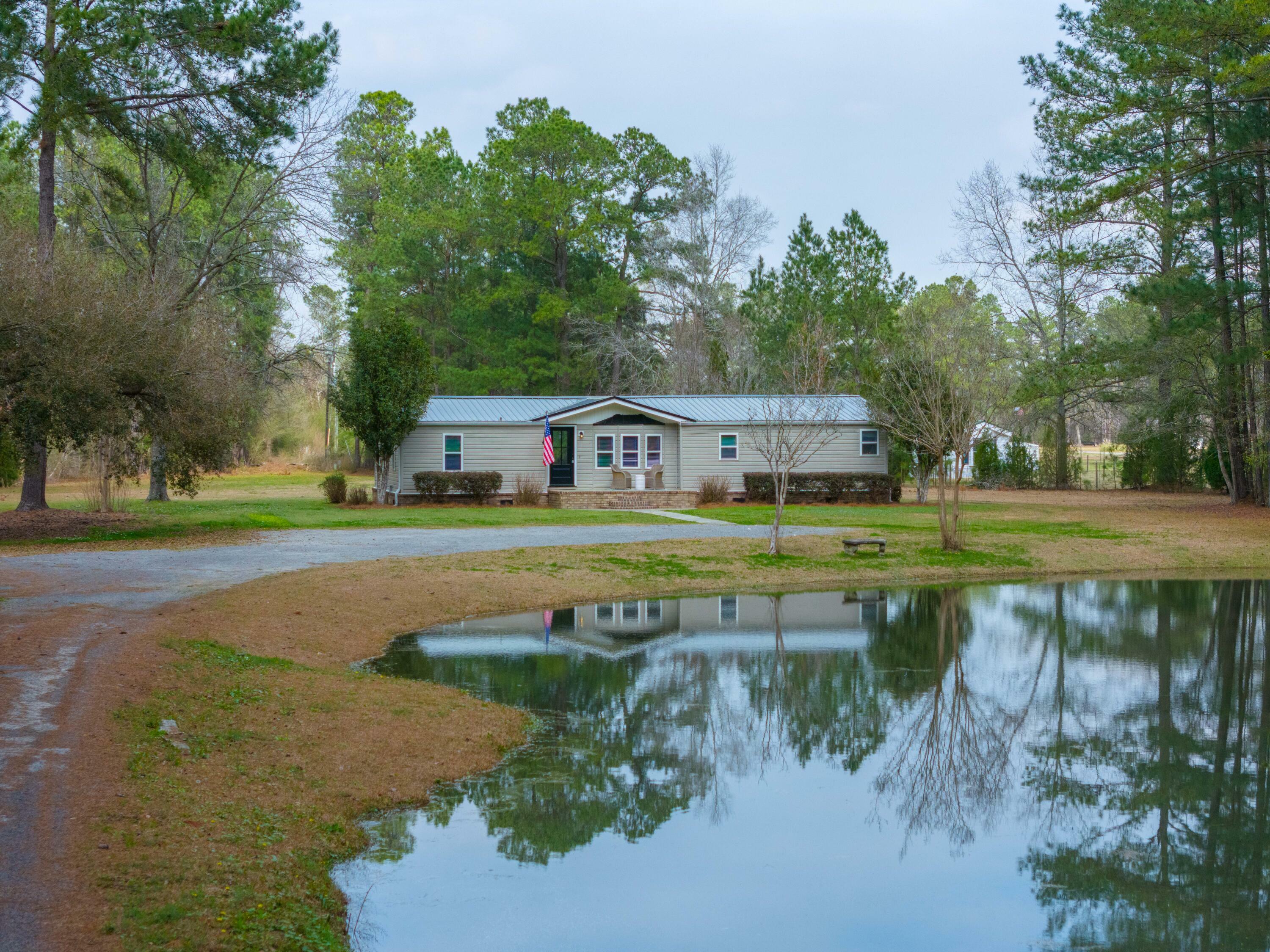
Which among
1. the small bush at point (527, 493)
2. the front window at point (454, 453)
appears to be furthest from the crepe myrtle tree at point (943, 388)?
the front window at point (454, 453)

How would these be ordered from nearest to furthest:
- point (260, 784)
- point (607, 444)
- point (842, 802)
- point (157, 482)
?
point (260, 784)
point (842, 802)
point (157, 482)
point (607, 444)

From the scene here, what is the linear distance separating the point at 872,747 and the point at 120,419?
1571 cm

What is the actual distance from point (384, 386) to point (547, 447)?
523cm

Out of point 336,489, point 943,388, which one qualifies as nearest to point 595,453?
point 336,489

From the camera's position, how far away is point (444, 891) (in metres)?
6.61

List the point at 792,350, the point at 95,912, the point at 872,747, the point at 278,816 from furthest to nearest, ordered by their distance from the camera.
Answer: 1. the point at 792,350
2. the point at 872,747
3. the point at 278,816
4. the point at 95,912

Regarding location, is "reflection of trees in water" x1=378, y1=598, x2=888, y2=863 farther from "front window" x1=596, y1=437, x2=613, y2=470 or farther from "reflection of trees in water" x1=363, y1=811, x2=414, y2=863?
"front window" x1=596, y1=437, x2=613, y2=470

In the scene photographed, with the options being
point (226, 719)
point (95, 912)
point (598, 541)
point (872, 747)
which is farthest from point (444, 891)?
point (598, 541)

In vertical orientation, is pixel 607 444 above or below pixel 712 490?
above

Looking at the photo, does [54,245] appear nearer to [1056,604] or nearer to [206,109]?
[206,109]

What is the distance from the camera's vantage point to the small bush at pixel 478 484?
33438mm

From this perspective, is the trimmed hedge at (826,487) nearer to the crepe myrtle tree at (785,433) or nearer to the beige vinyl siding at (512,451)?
the crepe myrtle tree at (785,433)

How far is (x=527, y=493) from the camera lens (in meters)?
34.0

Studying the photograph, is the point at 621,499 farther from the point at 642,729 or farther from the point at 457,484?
the point at 642,729
